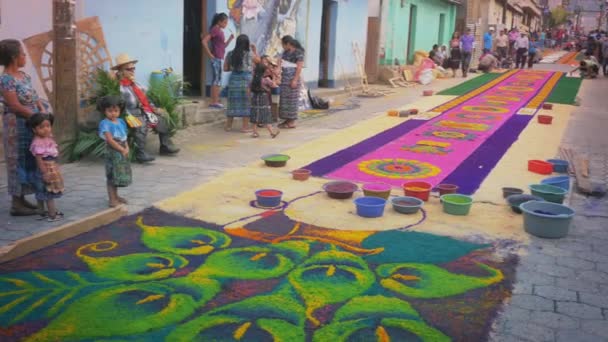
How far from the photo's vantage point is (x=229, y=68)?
9.36m

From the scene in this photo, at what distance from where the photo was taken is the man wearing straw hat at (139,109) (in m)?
6.82

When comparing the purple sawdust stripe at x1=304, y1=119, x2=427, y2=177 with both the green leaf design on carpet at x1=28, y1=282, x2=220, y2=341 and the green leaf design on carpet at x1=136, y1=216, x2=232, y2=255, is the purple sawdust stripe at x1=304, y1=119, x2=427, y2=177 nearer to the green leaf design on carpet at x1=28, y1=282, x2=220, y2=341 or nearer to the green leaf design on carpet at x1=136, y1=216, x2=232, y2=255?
the green leaf design on carpet at x1=136, y1=216, x2=232, y2=255

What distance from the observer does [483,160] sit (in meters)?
7.87

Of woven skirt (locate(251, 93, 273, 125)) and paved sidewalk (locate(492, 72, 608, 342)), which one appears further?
woven skirt (locate(251, 93, 273, 125))

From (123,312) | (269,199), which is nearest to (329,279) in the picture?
(123,312)

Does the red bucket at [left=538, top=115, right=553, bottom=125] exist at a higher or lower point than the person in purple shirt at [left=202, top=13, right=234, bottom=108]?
lower

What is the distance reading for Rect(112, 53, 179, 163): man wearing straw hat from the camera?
6.82 meters

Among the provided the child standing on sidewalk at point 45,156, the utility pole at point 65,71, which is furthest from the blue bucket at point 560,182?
the utility pole at point 65,71

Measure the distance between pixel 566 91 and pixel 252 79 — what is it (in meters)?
11.8

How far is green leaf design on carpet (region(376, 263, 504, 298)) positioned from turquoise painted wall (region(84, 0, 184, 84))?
5.77 metres

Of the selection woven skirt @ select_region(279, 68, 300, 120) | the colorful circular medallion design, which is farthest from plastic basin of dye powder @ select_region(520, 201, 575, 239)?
woven skirt @ select_region(279, 68, 300, 120)

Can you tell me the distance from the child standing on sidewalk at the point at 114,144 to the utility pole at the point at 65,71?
205 centimetres

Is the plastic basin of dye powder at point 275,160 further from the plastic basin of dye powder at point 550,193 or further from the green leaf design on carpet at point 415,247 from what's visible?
the plastic basin of dye powder at point 550,193

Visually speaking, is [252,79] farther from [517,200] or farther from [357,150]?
[517,200]
